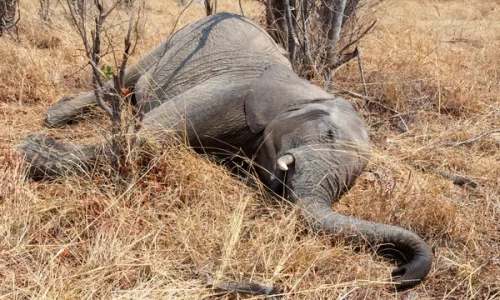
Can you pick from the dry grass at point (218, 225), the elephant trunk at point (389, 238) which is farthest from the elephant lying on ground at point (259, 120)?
the dry grass at point (218, 225)

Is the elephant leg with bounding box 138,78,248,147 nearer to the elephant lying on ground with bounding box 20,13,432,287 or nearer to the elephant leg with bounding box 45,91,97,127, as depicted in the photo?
the elephant lying on ground with bounding box 20,13,432,287

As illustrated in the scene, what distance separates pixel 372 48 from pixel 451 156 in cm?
286

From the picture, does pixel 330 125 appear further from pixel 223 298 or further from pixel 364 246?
pixel 223 298

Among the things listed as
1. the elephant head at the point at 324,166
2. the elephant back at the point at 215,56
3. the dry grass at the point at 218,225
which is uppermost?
the elephant back at the point at 215,56

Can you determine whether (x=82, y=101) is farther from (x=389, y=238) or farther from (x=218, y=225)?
(x=389, y=238)

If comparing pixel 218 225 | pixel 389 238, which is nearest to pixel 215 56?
pixel 218 225

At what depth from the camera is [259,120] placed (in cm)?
413

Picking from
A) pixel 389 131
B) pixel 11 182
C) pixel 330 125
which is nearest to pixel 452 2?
pixel 389 131

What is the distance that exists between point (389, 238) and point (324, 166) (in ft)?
2.02

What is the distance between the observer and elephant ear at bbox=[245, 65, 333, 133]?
4113mm

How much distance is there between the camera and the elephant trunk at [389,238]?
9.77ft

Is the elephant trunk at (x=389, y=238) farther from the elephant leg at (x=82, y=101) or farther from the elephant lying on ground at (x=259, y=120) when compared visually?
the elephant leg at (x=82, y=101)

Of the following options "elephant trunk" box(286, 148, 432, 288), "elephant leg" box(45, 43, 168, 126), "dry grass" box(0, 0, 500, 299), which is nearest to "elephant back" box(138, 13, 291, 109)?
"elephant leg" box(45, 43, 168, 126)

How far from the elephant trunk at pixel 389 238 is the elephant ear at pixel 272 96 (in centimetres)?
98
